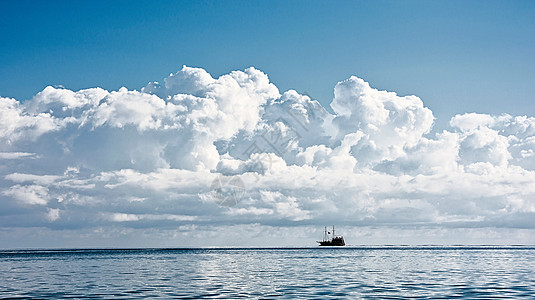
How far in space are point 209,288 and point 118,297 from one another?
1333 centimetres

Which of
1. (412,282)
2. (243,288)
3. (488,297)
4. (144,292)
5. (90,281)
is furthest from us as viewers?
(90,281)

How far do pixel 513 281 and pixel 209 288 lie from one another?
Answer: 134 ft

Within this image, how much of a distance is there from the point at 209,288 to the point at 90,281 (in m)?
22.3

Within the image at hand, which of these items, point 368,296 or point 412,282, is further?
point 412,282

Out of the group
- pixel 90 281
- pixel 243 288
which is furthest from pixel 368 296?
pixel 90 281

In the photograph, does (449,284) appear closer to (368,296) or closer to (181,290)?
(368,296)

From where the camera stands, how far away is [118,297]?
57.5 m

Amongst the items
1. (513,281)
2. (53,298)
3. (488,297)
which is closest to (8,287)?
(53,298)

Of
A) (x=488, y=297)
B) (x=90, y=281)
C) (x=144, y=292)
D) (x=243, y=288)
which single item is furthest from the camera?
(x=90, y=281)

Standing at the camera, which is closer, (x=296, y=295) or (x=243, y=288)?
(x=296, y=295)

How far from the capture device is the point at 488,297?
55250mm

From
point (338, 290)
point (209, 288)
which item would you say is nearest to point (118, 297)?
point (209, 288)

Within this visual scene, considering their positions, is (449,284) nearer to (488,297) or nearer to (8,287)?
(488,297)

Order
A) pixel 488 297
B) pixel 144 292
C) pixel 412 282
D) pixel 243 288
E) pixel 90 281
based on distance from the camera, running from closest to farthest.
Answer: pixel 488 297
pixel 144 292
pixel 243 288
pixel 412 282
pixel 90 281
